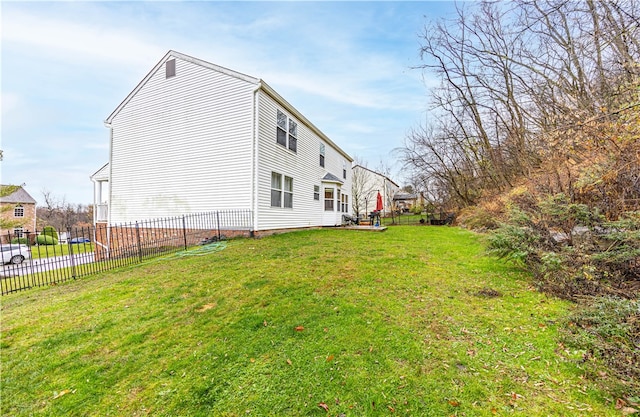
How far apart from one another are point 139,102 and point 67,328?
1181 centimetres

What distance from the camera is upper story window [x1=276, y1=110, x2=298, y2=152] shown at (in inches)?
457

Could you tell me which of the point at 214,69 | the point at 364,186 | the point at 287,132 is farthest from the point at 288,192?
the point at 364,186

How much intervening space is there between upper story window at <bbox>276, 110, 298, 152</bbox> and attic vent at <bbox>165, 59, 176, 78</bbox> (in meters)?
4.88

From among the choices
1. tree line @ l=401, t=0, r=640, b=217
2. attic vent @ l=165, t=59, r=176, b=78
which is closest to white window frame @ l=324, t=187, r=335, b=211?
tree line @ l=401, t=0, r=640, b=217

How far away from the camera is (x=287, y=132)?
12172 millimetres

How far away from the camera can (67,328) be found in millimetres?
3684

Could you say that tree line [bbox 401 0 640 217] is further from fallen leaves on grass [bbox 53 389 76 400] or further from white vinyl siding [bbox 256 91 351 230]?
white vinyl siding [bbox 256 91 351 230]

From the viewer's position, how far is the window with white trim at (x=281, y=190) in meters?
11.2

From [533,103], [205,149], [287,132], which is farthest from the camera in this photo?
[287,132]

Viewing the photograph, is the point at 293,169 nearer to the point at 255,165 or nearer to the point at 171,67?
the point at 255,165

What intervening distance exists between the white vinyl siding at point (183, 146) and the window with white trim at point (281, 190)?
1453mm

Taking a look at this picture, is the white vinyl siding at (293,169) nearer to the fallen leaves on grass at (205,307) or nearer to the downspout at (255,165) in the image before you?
the downspout at (255,165)

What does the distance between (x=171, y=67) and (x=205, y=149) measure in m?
4.18

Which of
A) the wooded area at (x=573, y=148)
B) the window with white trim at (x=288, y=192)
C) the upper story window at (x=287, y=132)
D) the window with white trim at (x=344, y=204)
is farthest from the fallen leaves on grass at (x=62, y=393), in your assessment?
the window with white trim at (x=344, y=204)
